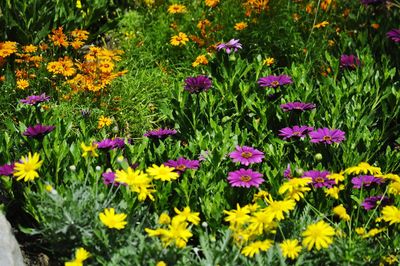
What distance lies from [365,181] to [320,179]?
21 centimetres

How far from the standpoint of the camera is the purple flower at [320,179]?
3.21m

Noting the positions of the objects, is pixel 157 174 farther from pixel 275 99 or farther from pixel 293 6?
pixel 293 6

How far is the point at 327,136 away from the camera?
138 inches

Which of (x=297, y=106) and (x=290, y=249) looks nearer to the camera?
(x=290, y=249)

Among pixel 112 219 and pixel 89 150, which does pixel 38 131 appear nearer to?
pixel 89 150

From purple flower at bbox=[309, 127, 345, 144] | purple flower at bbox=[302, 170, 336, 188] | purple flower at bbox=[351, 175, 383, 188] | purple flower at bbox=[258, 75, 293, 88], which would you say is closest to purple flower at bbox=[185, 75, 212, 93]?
purple flower at bbox=[258, 75, 293, 88]

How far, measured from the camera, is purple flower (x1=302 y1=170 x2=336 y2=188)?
126 inches

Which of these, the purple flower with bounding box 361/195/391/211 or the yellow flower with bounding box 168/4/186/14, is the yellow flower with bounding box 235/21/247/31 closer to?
the yellow flower with bounding box 168/4/186/14

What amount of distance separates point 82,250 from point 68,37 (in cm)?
280

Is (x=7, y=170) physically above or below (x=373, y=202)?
above

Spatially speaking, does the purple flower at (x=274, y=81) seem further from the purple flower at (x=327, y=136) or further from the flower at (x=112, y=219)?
the flower at (x=112, y=219)

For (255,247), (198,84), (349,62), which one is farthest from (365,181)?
(349,62)

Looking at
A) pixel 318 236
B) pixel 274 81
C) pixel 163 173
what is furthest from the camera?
pixel 274 81

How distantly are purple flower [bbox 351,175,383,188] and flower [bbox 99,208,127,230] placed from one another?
111 centimetres
